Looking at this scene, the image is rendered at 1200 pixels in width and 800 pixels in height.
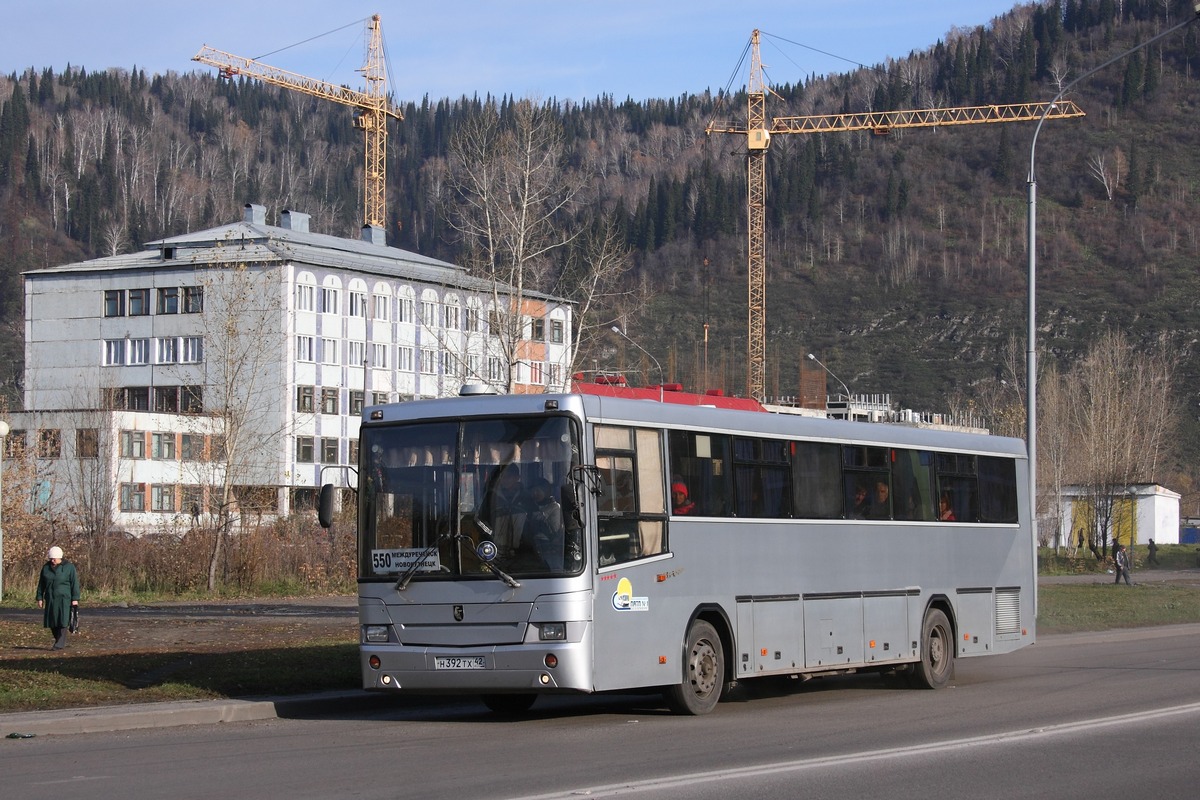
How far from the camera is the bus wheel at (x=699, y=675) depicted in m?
15.2

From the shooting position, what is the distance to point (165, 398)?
86750 mm

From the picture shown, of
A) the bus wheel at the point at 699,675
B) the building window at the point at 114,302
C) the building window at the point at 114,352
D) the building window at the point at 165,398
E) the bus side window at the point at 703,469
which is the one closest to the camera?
the bus wheel at the point at 699,675

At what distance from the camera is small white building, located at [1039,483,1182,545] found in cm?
6931

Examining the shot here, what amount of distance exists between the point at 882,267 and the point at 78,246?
97.8m

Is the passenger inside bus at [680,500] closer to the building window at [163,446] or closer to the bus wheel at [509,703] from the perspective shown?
the bus wheel at [509,703]

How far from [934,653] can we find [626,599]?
648cm

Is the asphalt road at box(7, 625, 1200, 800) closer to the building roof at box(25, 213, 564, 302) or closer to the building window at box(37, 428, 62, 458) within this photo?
the building window at box(37, 428, 62, 458)

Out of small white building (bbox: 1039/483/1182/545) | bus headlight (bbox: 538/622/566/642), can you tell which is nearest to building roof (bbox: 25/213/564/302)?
Result: small white building (bbox: 1039/483/1182/545)

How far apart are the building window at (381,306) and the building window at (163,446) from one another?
1631 centimetres

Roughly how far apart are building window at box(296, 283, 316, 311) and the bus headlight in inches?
2906

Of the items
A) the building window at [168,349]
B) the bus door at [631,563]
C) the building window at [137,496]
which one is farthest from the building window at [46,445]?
the building window at [168,349]

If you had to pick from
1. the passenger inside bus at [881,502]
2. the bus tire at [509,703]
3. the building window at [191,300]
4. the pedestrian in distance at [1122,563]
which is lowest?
the pedestrian in distance at [1122,563]

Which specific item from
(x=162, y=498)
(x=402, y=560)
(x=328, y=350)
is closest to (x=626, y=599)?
(x=402, y=560)

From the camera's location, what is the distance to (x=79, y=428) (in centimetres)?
5350
